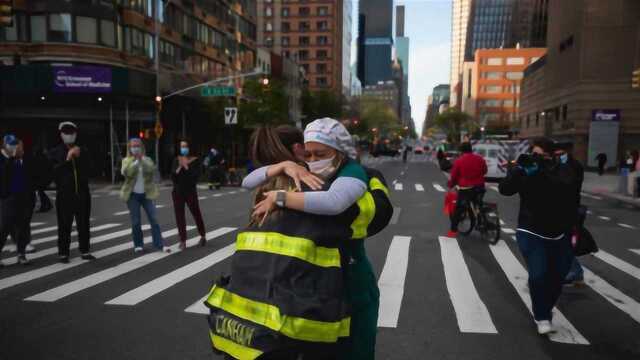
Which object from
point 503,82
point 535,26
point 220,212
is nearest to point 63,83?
point 220,212

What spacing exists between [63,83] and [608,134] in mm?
42215

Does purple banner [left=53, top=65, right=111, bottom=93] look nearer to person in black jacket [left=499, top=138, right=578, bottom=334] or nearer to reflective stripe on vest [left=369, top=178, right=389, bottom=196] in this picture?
person in black jacket [left=499, top=138, right=578, bottom=334]

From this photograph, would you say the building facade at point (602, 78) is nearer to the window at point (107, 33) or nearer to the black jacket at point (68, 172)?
the window at point (107, 33)

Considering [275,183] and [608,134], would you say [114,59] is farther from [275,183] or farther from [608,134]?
[608,134]

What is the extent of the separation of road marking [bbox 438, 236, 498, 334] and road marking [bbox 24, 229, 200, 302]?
4.69m

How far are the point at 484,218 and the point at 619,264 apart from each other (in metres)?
2.50

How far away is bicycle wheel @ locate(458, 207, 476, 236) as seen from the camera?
10.1 m

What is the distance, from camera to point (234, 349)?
85.1 inches

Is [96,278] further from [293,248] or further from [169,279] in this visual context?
[293,248]

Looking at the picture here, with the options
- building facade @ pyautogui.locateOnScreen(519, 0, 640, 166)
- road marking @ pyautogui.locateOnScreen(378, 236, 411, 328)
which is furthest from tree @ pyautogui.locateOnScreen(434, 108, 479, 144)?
road marking @ pyautogui.locateOnScreen(378, 236, 411, 328)

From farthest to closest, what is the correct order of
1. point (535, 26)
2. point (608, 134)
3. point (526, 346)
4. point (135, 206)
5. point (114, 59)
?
A: point (535, 26)
point (608, 134)
point (114, 59)
point (135, 206)
point (526, 346)

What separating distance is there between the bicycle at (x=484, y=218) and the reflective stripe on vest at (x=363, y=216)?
794 centimetres

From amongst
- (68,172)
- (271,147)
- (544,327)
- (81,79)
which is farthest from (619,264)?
(81,79)

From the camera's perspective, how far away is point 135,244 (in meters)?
8.57
